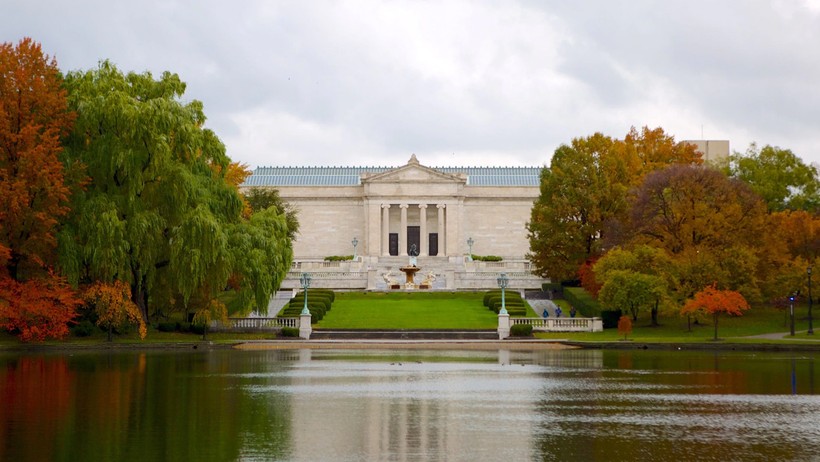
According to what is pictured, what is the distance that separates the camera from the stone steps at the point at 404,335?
187 ft

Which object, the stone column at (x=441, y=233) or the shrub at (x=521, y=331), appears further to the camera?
the stone column at (x=441, y=233)

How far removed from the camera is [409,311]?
2682 inches

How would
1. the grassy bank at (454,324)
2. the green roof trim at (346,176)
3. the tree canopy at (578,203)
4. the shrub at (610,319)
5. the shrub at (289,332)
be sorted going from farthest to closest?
1. the green roof trim at (346,176)
2. the tree canopy at (578,203)
3. the shrub at (610,319)
4. the shrub at (289,332)
5. the grassy bank at (454,324)

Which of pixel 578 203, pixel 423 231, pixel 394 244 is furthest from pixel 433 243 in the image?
pixel 578 203

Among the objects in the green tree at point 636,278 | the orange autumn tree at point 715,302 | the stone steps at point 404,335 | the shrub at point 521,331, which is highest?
the green tree at point 636,278

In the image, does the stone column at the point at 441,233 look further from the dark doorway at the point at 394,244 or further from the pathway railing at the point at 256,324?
the pathway railing at the point at 256,324

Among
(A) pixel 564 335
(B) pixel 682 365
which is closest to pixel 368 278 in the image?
(A) pixel 564 335

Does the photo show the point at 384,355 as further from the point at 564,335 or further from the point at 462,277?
the point at 462,277

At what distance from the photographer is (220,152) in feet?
177

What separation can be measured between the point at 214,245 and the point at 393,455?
33.0 metres

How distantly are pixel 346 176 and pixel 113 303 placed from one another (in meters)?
74.9

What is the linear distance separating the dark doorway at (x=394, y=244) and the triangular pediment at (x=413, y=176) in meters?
6.18

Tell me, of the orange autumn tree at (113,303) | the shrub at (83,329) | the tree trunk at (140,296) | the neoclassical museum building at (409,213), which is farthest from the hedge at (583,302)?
the neoclassical museum building at (409,213)

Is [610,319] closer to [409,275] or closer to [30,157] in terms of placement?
[409,275]
